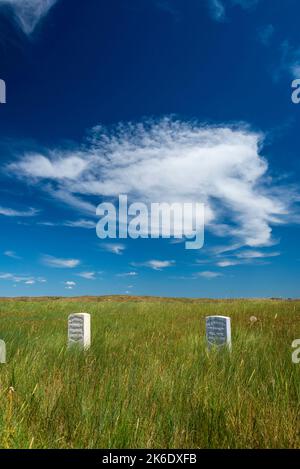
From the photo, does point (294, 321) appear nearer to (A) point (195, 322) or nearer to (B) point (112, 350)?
(A) point (195, 322)

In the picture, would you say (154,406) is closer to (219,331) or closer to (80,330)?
(219,331)

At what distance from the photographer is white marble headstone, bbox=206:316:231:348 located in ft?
29.8

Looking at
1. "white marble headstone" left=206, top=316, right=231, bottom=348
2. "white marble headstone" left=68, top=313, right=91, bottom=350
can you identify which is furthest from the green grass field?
"white marble headstone" left=68, top=313, right=91, bottom=350

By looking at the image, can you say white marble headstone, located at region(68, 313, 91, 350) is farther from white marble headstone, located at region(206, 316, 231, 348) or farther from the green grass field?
white marble headstone, located at region(206, 316, 231, 348)

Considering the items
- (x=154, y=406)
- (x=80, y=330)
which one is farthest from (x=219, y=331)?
(x=154, y=406)

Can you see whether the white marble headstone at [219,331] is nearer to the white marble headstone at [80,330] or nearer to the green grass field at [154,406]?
the green grass field at [154,406]

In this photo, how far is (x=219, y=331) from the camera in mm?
9242

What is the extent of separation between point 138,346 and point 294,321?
6.17 metres

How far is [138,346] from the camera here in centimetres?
899

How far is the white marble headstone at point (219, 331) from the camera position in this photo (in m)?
9.08
